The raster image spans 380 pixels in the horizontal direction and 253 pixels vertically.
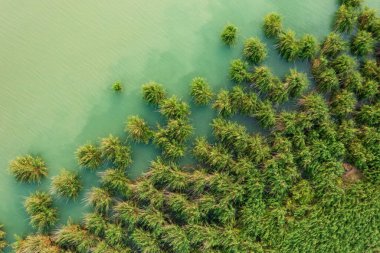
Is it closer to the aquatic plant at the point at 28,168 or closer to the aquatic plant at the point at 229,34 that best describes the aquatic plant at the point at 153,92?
the aquatic plant at the point at 229,34

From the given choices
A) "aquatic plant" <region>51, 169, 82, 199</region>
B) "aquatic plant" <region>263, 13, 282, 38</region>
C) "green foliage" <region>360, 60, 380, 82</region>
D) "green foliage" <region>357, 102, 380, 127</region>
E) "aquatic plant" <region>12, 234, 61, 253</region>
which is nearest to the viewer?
"aquatic plant" <region>12, 234, 61, 253</region>

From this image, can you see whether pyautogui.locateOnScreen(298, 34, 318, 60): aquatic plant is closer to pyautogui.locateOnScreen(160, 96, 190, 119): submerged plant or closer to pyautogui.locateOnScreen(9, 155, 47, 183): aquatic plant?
pyautogui.locateOnScreen(160, 96, 190, 119): submerged plant

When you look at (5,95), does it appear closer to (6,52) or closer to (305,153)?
(6,52)

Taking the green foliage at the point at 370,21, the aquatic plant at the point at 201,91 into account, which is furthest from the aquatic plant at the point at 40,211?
the green foliage at the point at 370,21

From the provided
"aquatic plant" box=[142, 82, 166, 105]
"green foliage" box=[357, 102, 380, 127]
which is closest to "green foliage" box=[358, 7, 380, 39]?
"green foliage" box=[357, 102, 380, 127]

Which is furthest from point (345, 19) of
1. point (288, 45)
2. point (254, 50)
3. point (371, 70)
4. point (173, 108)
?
point (173, 108)

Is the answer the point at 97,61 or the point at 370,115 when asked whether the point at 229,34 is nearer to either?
the point at 97,61
